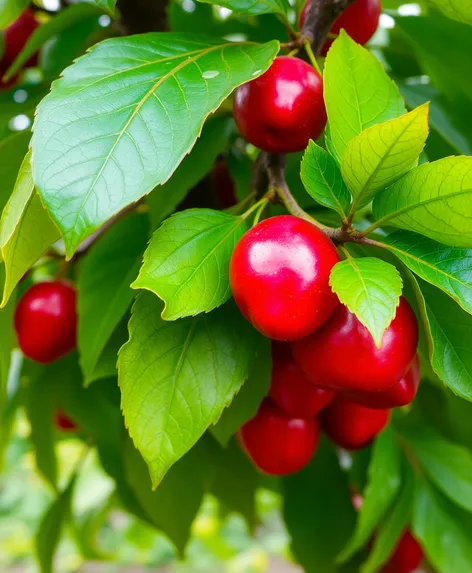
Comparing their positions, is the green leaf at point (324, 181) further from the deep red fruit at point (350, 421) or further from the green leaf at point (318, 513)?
the green leaf at point (318, 513)

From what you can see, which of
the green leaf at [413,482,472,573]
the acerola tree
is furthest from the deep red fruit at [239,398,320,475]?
the green leaf at [413,482,472,573]

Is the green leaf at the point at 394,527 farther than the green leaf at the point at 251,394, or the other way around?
the green leaf at the point at 394,527

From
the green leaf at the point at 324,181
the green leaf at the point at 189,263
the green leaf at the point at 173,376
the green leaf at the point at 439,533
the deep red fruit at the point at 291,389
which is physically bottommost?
the green leaf at the point at 439,533

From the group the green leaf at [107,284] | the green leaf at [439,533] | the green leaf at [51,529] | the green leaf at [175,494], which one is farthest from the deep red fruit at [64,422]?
the green leaf at [439,533]

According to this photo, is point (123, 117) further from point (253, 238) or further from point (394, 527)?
point (394, 527)

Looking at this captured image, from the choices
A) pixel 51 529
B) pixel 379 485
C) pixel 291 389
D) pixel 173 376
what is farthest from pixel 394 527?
pixel 51 529
